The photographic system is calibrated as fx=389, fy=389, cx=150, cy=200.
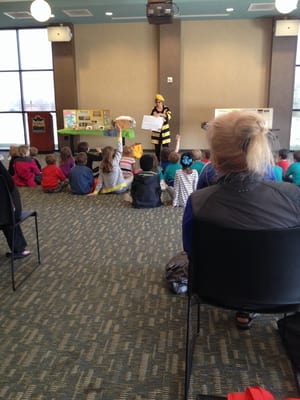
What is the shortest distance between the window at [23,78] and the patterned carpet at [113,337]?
707 cm

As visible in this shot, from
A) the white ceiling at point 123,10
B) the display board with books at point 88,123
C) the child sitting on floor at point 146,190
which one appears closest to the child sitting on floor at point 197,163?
the child sitting on floor at point 146,190

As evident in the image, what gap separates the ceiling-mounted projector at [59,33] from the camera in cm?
852

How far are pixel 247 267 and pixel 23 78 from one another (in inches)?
374

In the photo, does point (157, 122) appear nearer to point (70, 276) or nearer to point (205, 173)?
point (70, 276)

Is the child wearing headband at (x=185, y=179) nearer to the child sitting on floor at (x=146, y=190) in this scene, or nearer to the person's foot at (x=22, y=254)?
the child sitting on floor at (x=146, y=190)

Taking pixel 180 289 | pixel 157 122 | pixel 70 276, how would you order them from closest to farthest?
pixel 180 289
pixel 70 276
pixel 157 122

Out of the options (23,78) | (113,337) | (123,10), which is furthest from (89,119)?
(113,337)

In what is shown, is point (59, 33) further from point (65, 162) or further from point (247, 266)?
point (247, 266)

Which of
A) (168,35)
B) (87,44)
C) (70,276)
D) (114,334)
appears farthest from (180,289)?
(87,44)

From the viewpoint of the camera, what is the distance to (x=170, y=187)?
5.09 meters

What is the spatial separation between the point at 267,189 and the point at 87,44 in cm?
860

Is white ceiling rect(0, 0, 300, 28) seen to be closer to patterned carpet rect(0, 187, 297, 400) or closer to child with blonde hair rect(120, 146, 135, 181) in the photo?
child with blonde hair rect(120, 146, 135, 181)

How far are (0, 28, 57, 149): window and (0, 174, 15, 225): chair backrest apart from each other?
7276 mm

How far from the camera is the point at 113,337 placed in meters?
2.20
